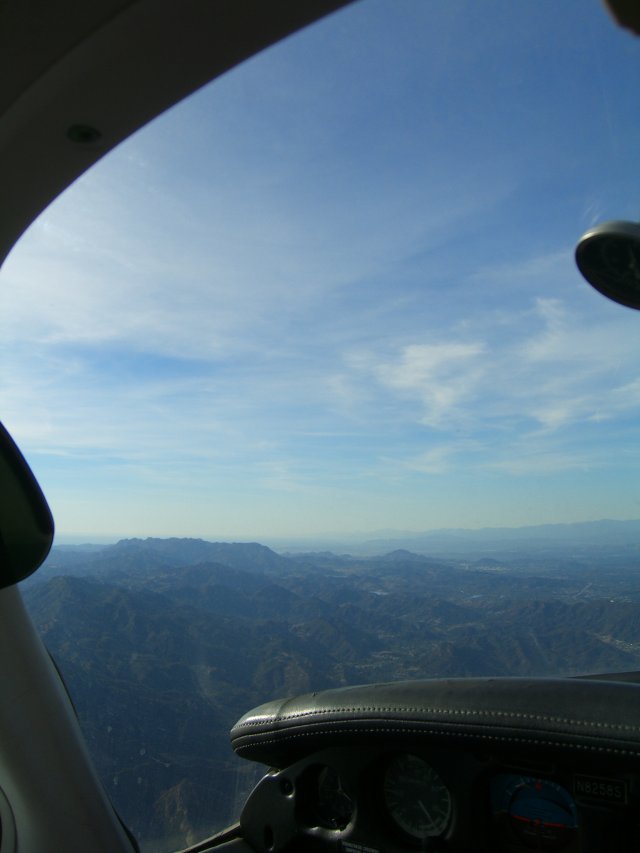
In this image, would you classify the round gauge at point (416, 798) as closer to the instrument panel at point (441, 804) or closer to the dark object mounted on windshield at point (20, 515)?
the instrument panel at point (441, 804)

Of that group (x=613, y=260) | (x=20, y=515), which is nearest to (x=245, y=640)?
(x=20, y=515)

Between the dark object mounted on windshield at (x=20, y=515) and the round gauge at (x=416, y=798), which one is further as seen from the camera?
the round gauge at (x=416, y=798)

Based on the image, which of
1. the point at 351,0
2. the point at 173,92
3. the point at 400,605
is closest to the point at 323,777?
the point at 173,92

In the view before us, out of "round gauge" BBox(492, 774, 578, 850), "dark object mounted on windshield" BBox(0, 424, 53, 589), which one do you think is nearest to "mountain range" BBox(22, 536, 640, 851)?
"round gauge" BBox(492, 774, 578, 850)

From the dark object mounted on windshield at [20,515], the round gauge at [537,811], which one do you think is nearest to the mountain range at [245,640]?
the round gauge at [537,811]

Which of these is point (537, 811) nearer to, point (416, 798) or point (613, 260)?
point (416, 798)

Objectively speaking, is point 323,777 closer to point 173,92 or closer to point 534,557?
point 173,92

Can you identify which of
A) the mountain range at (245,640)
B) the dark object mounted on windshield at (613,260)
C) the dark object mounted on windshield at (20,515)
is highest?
the dark object mounted on windshield at (613,260)

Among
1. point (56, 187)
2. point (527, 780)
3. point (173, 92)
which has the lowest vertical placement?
point (527, 780)
